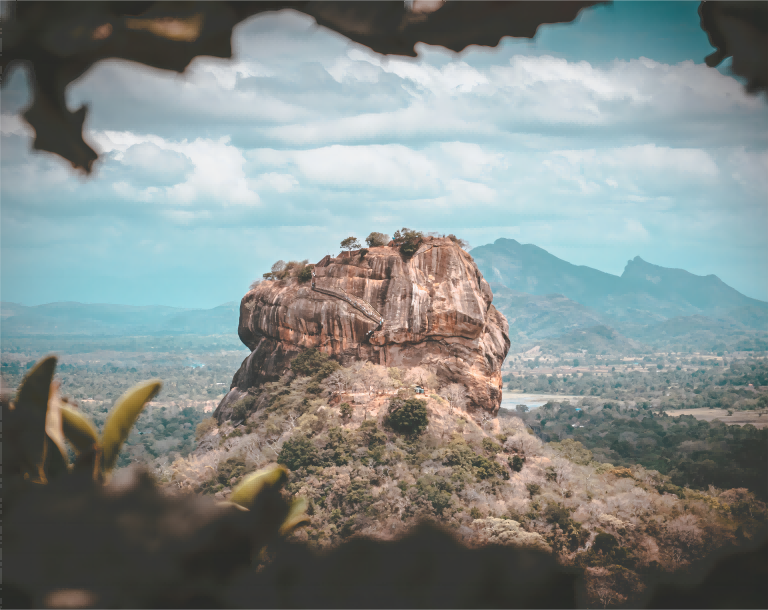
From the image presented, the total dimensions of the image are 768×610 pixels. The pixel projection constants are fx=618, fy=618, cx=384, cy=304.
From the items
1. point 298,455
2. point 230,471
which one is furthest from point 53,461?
point 230,471

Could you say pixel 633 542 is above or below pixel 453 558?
below

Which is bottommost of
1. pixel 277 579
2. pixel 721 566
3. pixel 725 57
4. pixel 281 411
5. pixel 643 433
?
pixel 643 433

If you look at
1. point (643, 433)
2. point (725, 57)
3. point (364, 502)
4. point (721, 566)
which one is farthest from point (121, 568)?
point (643, 433)

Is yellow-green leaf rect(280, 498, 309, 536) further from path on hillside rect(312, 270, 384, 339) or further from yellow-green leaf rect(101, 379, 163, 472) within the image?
path on hillside rect(312, 270, 384, 339)

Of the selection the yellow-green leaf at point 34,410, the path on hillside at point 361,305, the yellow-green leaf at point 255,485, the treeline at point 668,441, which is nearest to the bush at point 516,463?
the treeline at point 668,441

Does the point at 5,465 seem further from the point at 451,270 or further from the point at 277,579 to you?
the point at 451,270

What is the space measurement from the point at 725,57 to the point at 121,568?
3.47m

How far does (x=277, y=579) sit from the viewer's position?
8.63ft

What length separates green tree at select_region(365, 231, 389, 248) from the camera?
125 feet

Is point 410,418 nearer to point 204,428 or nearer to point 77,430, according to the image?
point 204,428

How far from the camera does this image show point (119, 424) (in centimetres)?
346

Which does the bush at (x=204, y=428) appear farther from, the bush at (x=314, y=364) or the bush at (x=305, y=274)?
the bush at (x=305, y=274)

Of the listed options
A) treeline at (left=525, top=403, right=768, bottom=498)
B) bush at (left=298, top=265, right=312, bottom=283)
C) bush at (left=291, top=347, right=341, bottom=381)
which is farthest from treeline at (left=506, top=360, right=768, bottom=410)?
bush at (left=298, top=265, right=312, bottom=283)

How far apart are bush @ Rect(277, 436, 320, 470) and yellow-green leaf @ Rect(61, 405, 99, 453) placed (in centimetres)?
2489
